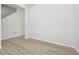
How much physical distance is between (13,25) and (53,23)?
56cm

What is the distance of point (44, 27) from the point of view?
117 cm

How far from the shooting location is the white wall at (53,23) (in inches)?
43.3

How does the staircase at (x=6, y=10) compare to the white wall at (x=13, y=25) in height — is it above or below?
above

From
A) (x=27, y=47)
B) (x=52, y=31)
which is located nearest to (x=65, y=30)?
(x=52, y=31)

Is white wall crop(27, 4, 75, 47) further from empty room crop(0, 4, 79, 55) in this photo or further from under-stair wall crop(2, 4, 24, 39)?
under-stair wall crop(2, 4, 24, 39)

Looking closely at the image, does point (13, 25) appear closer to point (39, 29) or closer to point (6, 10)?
point (6, 10)

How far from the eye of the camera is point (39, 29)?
1175 mm

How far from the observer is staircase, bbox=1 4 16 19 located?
1094mm

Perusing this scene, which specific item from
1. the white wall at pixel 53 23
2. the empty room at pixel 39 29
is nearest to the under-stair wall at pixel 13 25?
the empty room at pixel 39 29

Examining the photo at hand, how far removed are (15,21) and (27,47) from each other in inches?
16.0

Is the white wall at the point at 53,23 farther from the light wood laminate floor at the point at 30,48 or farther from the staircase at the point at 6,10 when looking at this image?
the staircase at the point at 6,10

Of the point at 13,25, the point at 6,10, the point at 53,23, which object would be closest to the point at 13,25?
the point at 13,25
